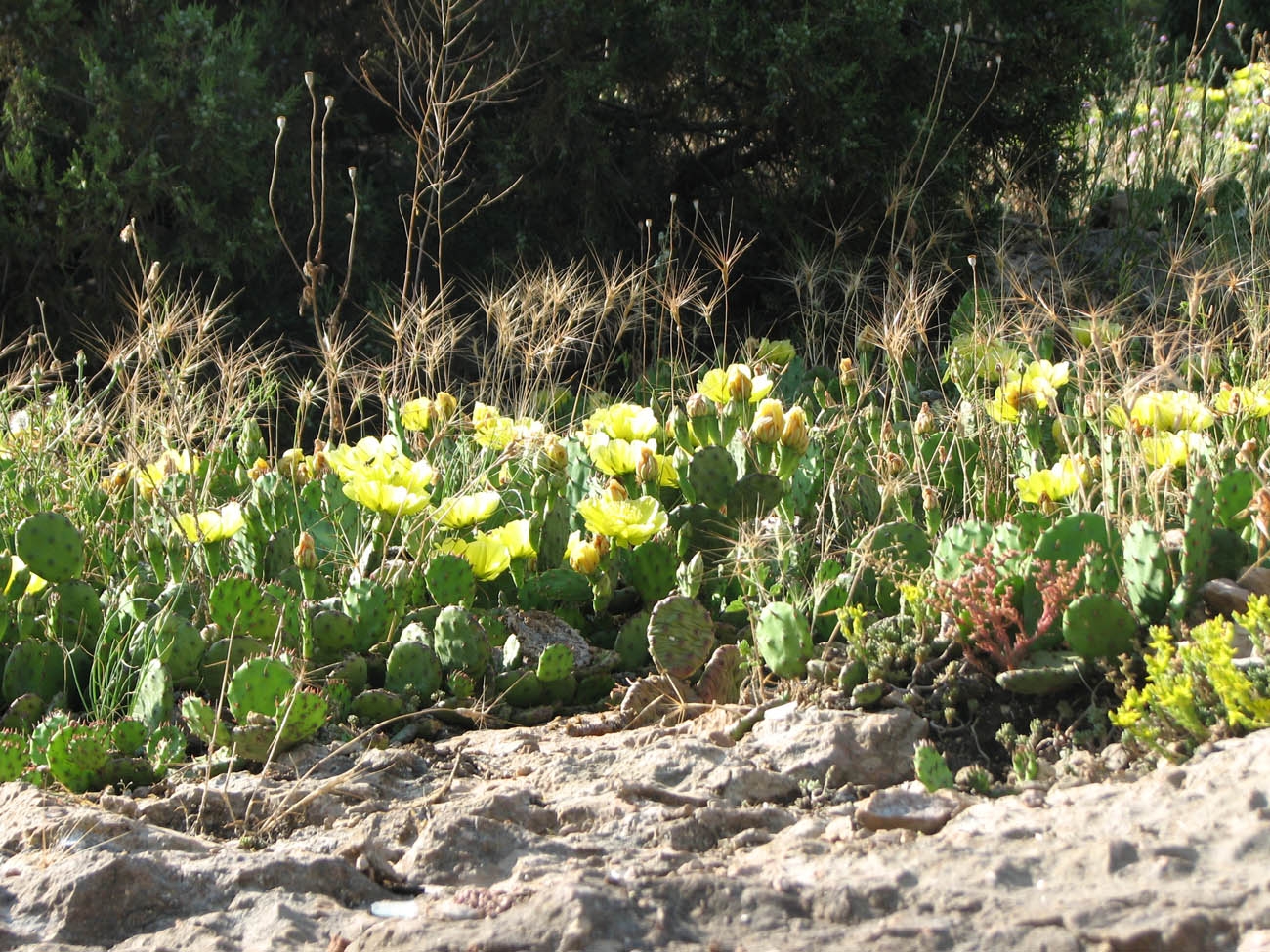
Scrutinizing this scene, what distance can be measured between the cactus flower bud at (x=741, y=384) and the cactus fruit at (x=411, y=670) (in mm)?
1075

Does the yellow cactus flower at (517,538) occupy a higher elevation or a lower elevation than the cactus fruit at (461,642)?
higher

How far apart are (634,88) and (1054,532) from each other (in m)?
3.74

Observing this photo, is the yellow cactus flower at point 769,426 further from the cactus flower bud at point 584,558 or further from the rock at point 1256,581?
the rock at point 1256,581

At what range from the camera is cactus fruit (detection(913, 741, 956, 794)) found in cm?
192

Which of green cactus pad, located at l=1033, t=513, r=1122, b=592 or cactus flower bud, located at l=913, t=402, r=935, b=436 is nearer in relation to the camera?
green cactus pad, located at l=1033, t=513, r=1122, b=592

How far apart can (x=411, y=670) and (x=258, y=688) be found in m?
0.36

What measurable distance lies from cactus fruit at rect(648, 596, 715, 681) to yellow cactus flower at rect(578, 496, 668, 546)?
14.0 inches

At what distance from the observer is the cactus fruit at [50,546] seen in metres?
2.67

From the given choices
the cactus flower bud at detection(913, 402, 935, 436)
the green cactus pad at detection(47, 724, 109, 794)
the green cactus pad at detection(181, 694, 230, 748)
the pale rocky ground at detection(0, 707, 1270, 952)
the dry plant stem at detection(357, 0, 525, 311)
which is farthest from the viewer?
the dry plant stem at detection(357, 0, 525, 311)

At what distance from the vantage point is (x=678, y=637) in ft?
8.22

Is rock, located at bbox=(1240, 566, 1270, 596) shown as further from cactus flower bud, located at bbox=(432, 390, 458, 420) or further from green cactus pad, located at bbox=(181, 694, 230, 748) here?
cactus flower bud, located at bbox=(432, 390, 458, 420)

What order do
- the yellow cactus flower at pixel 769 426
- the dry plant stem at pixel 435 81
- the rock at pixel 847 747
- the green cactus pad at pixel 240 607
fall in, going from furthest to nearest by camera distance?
the dry plant stem at pixel 435 81 → the yellow cactus flower at pixel 769 426 → the green cactus pad at pixel 240 607 → the rock at pixel 847 747

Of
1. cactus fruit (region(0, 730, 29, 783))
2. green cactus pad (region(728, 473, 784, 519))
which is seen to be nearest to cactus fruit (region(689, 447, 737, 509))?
green cactus pad (region(728, 473, 784, 519))

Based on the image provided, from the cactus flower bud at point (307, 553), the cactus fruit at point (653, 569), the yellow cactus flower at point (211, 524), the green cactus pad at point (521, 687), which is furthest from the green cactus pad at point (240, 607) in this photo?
the cactus fruit at point (653, 569)
